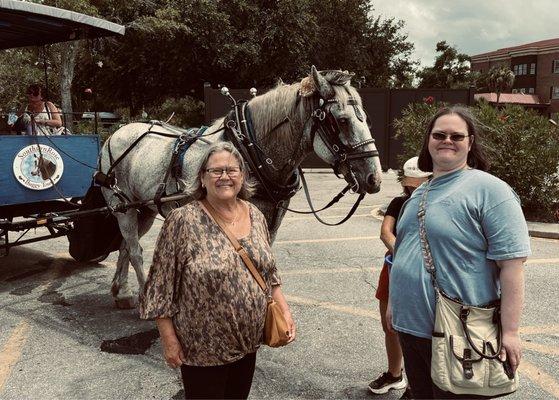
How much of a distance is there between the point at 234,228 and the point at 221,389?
2.39 ft

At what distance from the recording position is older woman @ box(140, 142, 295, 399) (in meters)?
2.09

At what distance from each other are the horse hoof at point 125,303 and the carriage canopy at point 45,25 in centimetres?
290

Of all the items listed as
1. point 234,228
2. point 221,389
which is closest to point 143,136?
point 234,228

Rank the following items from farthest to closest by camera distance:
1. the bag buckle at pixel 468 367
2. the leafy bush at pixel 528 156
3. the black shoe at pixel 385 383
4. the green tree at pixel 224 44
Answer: the green tree at pixel 224 44 → the leafy bush at pixel 528 156 → the black shoe at pixel 385 383 → the bag buckle at pixel 468 367

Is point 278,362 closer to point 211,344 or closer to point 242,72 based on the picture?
point 211,344

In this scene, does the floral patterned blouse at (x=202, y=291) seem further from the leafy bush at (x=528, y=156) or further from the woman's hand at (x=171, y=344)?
the leafy bush at (x=528, y=156)

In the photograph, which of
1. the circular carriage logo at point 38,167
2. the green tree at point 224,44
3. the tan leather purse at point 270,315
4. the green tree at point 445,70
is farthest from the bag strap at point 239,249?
the green tree at point 445,70

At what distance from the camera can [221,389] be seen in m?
2.19

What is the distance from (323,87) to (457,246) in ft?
6.37

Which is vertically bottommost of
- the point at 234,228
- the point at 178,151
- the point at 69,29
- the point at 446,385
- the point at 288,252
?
the point at 288,252

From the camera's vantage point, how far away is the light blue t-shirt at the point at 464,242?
6.08ft

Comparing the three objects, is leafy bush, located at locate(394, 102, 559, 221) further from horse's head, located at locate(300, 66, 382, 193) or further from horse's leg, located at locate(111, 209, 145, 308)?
horse's leg, located at locate(111, 209, 145, 308)

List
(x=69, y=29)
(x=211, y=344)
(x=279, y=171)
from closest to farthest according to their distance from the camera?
(x=211, y=344) → (x=279, y=171) → (x=69, y=29)

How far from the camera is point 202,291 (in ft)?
6.86
